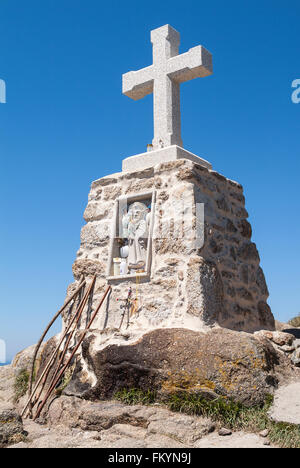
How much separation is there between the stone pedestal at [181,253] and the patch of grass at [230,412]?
2.84ft

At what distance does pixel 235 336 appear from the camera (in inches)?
221

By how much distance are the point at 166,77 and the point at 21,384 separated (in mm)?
5101

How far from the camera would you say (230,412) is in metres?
5.05

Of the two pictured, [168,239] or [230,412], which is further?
[168,239]

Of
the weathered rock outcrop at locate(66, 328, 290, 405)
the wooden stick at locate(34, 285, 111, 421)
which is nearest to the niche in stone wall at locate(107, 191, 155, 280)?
the wooden stick at locate(34, 285, 111, 421)

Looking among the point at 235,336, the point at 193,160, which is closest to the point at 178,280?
the point at 235,336

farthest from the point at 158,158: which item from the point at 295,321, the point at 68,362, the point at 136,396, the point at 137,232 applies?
the point at 295,321

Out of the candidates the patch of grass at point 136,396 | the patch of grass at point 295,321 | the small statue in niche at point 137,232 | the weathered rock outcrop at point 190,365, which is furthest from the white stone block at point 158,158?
the patch of grass at point 295,321

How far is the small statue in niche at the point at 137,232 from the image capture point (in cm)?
687

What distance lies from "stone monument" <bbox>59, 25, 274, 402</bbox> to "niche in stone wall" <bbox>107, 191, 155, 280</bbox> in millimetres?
15

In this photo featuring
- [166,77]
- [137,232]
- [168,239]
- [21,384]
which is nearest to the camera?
[168,239]

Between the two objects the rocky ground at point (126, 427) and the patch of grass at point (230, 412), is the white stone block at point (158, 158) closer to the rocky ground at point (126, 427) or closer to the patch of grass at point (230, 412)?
the rocky ground at point (126, 427)

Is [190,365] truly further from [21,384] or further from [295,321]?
[295,321]

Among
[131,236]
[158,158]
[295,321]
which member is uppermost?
[158,158]
